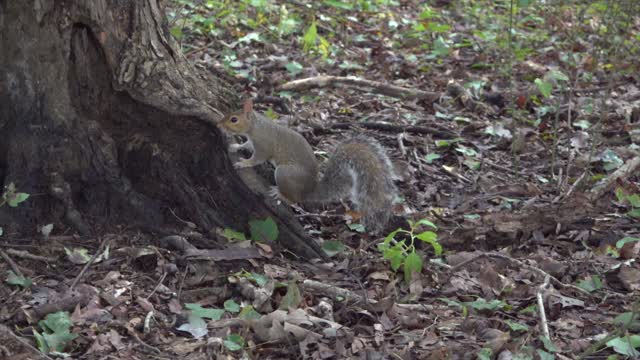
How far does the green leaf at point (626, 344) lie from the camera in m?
2.97

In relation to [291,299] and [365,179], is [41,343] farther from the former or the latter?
[365,179]

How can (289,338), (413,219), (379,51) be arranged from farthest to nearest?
(379,51) < (413,219) < (289,338)

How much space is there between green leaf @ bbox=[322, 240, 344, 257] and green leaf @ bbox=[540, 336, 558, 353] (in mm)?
1206

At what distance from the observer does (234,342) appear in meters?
3.08

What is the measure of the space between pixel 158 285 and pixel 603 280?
2020 millimetres

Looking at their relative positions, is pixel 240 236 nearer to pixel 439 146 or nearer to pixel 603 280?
pixel 603 280

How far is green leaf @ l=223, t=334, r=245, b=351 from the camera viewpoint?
3.04m

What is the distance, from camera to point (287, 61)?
6.86m

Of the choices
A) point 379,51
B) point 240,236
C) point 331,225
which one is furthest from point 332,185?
point 379,51

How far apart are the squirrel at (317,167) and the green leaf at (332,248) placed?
0.99ft

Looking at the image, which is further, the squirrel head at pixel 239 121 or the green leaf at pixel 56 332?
the squirrel head at pixel 239 121

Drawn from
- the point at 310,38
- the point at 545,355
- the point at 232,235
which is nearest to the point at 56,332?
the point at 232,235

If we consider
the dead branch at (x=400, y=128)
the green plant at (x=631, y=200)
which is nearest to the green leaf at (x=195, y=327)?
the green plant at (x=631, y=200)

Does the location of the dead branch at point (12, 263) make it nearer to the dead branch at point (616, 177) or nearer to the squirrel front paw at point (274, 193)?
the squirrel front paw at point (274, 193)
